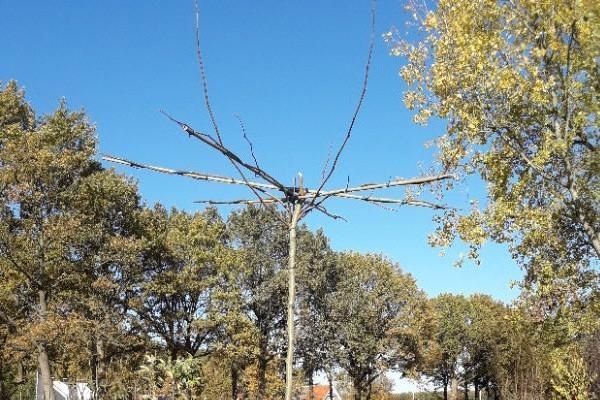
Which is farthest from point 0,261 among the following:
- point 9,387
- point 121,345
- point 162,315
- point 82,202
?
point 9,387

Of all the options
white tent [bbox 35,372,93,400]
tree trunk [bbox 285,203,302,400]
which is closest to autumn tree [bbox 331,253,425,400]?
white tent [bbox 35,372,93,400]

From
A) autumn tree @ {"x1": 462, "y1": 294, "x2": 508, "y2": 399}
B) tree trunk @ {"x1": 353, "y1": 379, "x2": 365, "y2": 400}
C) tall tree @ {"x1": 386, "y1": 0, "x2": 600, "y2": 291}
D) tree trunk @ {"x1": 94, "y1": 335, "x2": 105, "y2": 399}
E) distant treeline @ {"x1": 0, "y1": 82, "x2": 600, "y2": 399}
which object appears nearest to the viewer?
tall tree @ {"x1": 386, "y1": 0, "x2": 600, "y2": 291}

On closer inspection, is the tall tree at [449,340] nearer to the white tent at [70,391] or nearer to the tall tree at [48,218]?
the white tent at [70,391]

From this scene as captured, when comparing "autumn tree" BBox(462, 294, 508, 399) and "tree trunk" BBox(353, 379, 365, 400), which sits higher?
"autumn tree" BBox(462, 294, 508, 399)

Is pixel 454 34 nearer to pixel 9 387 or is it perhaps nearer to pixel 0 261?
pixel 0 261

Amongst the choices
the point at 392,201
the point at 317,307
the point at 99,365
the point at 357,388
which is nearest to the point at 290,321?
the point at 392,201

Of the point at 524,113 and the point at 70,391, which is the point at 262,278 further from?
the point at 524,113

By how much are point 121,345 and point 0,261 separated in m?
6.82

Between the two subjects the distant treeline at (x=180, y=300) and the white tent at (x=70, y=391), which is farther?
the white tent at (x=70, y=391)

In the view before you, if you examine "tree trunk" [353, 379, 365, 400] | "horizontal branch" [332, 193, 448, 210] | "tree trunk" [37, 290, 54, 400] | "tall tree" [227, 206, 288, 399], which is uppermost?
"tall tree" [227, 206, 288, 399]

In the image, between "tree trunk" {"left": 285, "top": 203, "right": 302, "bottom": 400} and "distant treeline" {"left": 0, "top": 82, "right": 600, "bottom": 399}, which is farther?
"distant treeline" {"left": 0, "top": 82, "right": 600, "bottom": 399}

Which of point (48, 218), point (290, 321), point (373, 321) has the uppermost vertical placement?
point (48, 218)

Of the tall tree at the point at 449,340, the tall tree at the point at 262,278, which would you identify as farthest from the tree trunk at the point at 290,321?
the tall tree at the point at 449,340

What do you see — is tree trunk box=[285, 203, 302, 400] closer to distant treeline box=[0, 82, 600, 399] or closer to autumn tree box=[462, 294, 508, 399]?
distant treeline box=[0, 82, 600, 399]
